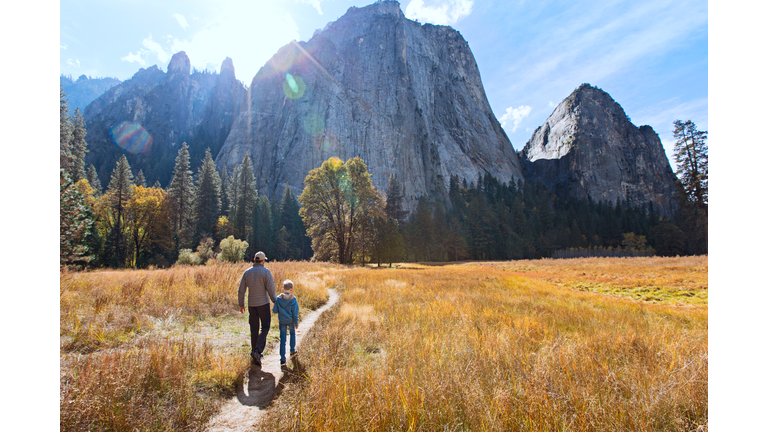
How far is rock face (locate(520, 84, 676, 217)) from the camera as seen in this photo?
453ft

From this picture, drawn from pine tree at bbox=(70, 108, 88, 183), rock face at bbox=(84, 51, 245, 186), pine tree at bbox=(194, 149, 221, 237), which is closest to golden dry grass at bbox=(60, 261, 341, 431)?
pine tree at bbox=(70, 108, 88, 183)

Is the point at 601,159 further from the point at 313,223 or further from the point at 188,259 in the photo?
the point at 188,259

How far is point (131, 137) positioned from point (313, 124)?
355ft

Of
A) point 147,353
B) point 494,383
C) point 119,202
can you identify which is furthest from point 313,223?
point 494,383

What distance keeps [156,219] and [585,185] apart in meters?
167

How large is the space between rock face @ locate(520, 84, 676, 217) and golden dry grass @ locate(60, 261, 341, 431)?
164m

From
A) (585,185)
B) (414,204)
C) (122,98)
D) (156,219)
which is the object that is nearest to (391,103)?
(414,204)

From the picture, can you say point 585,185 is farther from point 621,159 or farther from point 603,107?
point 603,107

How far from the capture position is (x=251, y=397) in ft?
12.7

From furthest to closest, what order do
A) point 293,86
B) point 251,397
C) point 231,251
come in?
point 293,86, point 231,251, point 251,397

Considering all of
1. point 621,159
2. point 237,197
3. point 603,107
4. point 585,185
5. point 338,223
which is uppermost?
point 603,107

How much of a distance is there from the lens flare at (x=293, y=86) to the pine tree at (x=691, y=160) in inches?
3828

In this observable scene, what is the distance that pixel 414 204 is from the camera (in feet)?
305

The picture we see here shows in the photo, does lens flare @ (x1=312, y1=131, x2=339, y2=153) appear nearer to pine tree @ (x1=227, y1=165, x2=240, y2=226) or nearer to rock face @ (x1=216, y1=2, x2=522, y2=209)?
rock face @ (x1=216, y1=2, x2=522, y2=209)
